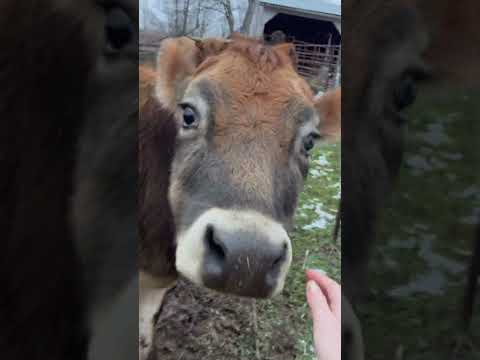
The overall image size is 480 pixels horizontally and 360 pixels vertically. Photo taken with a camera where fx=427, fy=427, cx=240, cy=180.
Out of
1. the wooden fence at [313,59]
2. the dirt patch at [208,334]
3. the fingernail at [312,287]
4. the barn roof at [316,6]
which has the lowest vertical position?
the dirt patch at [208,334]

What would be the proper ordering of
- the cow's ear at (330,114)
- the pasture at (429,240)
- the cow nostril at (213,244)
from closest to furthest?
the cow nostril at (213,244) → the cow's ear at (330,114) → the pasture at (429,240)

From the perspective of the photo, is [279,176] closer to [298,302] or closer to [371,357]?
[298,302]

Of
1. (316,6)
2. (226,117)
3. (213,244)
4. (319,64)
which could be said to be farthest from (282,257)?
(316,6)

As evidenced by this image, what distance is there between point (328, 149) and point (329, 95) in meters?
Answer: 0.10

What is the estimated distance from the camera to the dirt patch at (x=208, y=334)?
0.84 meters

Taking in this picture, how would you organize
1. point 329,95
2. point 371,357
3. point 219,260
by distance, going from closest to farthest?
point 219,260 < point 329,95 < point 371,357

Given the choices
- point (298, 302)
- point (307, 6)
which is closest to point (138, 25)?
point (307, 6)

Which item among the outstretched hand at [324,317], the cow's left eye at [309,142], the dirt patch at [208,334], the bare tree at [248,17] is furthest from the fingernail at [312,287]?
the bare tree at [248,17]

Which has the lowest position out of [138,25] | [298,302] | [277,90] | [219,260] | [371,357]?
[371,357]

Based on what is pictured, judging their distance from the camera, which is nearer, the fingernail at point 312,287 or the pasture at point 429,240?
the fingernail at point 312,287

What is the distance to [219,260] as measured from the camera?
0.69 metres

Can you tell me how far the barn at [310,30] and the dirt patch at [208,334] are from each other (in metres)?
0.47

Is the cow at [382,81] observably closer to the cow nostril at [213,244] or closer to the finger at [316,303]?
the finger at [316,303]

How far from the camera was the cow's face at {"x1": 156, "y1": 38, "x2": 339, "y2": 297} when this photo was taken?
2.27 ft
